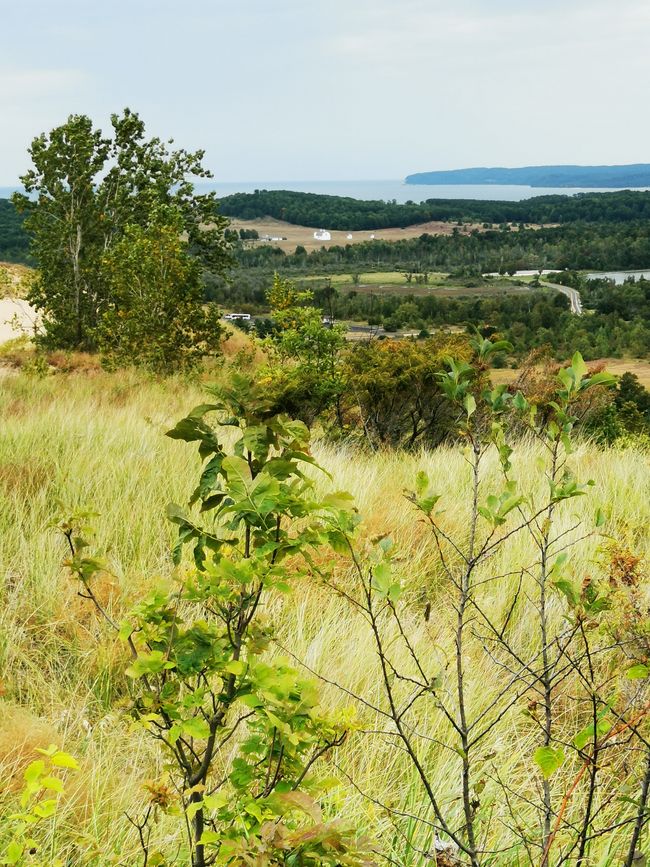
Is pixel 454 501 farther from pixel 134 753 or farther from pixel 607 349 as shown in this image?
pixel 607 349

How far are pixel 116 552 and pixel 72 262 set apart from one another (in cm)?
1215

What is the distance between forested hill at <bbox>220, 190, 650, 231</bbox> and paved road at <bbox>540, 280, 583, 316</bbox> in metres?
34.6

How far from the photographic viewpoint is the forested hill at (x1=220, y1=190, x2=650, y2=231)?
112250 millimetres

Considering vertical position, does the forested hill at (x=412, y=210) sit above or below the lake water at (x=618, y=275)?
above

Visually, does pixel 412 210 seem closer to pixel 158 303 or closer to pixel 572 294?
pixel 572 294

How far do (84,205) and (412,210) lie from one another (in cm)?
11669

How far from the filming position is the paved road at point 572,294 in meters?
72.8

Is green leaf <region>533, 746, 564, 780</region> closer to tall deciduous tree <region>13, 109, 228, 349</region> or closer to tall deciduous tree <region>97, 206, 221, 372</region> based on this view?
tall deciduous tree <region>97, 206, 221, 372</region>

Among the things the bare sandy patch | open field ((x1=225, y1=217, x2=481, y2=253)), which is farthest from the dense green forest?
the bare sandy patch

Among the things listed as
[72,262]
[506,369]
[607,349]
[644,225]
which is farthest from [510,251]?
[72,262]

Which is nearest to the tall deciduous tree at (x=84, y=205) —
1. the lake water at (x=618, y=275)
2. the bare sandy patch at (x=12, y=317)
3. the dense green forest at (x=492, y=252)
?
the bare sandy patch at (x=12, y=317)

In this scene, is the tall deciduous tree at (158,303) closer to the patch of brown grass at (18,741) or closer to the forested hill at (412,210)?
the patch of brown grass at (18,741)

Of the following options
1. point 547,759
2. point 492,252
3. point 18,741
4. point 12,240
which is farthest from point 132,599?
point 492,252

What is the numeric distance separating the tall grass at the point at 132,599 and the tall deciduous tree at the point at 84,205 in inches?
349
